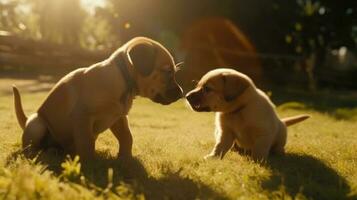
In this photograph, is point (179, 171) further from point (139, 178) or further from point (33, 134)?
point (33, 134)

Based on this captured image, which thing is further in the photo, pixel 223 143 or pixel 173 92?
pixel 223 143

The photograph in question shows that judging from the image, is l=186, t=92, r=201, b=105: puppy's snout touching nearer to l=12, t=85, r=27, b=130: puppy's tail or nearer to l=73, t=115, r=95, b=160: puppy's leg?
l=73, t=115, r=95, b=160: puppy's leg

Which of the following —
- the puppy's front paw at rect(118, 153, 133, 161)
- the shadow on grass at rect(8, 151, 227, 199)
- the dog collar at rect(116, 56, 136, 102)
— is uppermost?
the dog collar at rect(116, 56, 136, 102)

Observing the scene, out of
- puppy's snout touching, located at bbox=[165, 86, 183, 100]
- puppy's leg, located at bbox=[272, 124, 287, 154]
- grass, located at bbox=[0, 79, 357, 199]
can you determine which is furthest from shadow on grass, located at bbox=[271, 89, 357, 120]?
puppy's snout touching, located at bbox=[165, 86, 183, 100]

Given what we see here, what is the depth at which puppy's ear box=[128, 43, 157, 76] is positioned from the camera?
478 centimetres

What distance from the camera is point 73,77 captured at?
5.25 m

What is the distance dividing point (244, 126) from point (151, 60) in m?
1.39

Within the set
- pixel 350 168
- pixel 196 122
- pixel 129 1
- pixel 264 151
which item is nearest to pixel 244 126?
pixel 264 151

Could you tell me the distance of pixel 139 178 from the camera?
4.29 m

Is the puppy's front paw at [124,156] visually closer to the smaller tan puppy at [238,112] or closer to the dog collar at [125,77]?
the dog collar at [125,77]

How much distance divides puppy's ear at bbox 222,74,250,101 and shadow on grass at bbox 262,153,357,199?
31.0 inches

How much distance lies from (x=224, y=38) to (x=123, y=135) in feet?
45.4

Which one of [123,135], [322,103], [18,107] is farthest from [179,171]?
[322,103]

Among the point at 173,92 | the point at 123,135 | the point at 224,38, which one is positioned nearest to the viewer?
the point at 173,92
